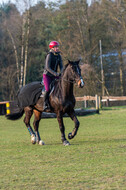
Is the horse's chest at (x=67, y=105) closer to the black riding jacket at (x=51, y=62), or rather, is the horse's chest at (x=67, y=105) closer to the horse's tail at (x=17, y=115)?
the black riding jacket at (x=51, y=62)

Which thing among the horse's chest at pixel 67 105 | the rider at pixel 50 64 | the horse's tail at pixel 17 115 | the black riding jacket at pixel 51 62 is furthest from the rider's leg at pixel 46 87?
the horse's tail at pixel 17 115

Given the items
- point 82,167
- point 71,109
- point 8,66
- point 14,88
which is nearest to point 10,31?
point 8,66

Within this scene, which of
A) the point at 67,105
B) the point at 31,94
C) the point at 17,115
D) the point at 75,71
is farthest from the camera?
the point at 17,115

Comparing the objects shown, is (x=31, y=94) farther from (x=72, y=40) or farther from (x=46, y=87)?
(x=72, y=40)

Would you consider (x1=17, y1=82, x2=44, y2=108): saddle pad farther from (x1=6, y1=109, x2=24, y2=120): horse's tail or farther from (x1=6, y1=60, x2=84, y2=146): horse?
(x1=6, y1=109, x2=24, y2=120): horse's tail

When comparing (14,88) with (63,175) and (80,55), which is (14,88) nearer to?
(80,55)

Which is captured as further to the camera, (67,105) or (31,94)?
(31,94)

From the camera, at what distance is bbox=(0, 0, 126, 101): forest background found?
1752 inches

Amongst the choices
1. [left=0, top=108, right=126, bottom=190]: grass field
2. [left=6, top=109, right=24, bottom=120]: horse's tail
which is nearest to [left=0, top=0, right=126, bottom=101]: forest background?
[left=6, top=109, right=24, bottom=120]: horse's tail

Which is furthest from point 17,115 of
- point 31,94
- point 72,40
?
point 72,40

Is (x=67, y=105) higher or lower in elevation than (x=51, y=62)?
lower

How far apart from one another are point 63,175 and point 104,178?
73cm

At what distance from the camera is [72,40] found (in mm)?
47938

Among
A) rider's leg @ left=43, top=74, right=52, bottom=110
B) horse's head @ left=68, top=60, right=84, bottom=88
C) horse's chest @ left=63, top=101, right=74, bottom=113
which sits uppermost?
horse's head @ left=68, top=60, right=84, bottom=88
